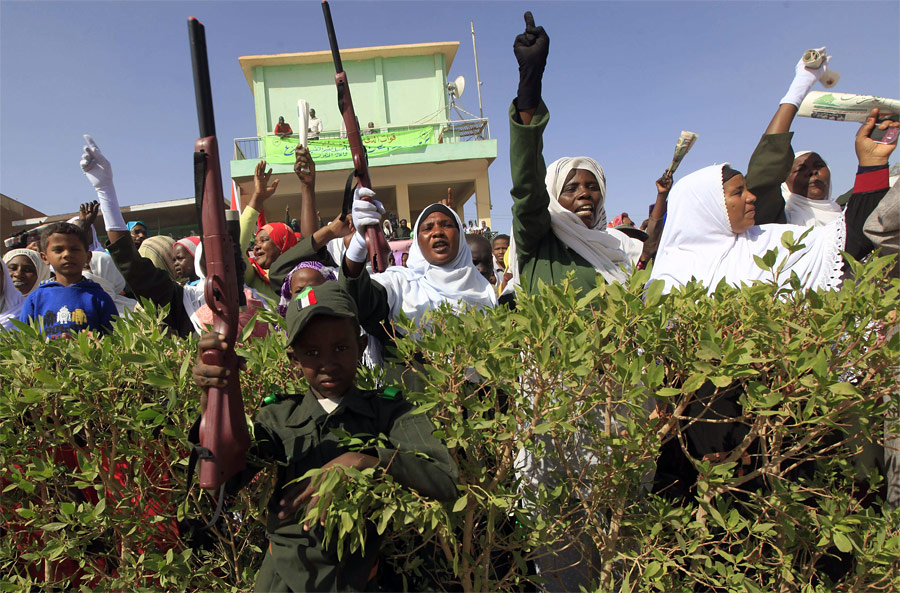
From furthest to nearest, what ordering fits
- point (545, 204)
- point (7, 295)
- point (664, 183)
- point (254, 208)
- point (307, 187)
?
point (664, 183) < point (7, 295) < point (254, 208) < point (307, 187) < point (545, 204)

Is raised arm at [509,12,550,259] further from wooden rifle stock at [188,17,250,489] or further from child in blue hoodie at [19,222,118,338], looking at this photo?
child in blue hoodie at [19,222,118,338]

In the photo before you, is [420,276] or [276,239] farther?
[276,239]

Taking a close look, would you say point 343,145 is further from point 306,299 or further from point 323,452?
point 323,452

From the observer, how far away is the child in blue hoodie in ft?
11.2

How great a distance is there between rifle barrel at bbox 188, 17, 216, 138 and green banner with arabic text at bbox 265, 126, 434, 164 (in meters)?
17.4

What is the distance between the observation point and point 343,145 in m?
18.9

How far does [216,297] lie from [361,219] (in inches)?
51.1

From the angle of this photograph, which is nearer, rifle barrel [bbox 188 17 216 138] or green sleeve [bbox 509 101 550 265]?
rifle barrel [bbox 188 17 216 138]

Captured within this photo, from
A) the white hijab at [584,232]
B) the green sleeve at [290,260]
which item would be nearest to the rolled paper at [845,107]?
the white hijab at [584,232]

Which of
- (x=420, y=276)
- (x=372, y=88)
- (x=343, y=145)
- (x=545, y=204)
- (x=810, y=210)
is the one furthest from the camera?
(x=372, y=88)

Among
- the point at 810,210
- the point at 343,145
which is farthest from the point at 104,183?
the point at 343,145

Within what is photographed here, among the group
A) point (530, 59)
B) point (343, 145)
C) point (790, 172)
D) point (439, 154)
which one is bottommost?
point (790, 172)

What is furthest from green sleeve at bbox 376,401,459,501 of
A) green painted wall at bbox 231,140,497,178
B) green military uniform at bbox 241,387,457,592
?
green painted wall at bbox 231,140,497,178

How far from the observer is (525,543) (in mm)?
1817
